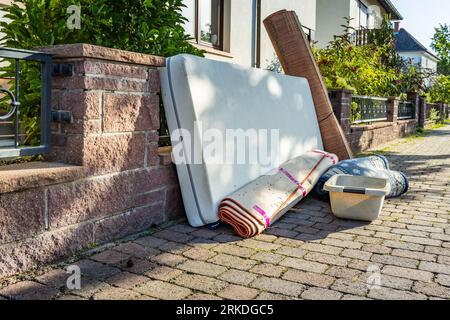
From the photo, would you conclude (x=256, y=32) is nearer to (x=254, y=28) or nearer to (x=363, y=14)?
(x=254, y=28)

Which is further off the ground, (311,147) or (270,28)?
(270,28)

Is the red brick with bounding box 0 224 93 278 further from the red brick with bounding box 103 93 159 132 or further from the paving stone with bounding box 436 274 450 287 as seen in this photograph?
the paving stone with bounding box 436 274 450 287

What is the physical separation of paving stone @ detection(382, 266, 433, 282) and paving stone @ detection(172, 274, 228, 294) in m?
1.07

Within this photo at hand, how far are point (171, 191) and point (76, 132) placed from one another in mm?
1095

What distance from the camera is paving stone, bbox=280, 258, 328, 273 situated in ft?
9.40

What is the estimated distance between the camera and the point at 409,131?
14828mm

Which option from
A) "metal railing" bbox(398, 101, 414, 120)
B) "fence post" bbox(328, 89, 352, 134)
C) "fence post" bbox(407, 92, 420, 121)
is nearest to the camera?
"fence post" bbox(328, 89, 352, 134)

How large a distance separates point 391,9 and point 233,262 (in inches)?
1013

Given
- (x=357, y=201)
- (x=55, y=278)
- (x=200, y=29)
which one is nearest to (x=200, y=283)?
(x=55, y=278)

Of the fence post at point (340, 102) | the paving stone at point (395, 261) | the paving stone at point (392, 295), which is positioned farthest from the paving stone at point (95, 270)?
the fence post at point (340, 102)

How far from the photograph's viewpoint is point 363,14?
21.9 metres

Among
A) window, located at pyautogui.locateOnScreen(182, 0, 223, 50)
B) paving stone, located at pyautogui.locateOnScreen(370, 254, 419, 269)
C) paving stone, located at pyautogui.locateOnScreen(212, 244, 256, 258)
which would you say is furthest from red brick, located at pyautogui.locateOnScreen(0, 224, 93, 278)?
window, located at pyautogui.locateOnScreen(182, 0, 223, 50)
